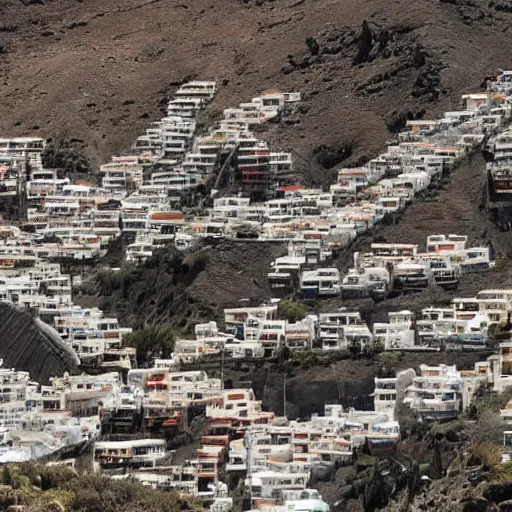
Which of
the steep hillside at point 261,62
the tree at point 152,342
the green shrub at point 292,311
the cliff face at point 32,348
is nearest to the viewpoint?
the cliff face at point 32,348

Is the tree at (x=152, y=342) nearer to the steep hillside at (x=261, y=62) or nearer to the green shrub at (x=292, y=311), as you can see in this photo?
the green shrub at (x=292, y=311)

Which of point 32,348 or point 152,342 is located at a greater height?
point 152,342

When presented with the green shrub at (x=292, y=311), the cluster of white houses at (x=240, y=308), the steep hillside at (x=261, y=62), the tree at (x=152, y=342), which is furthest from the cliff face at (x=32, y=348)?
the steep hillside at (x=261, y=62)

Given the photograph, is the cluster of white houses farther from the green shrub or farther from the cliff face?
the cliff face

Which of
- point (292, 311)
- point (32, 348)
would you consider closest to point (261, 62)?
point (32, 348)

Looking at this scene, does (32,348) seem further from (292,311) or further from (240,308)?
(292,311)

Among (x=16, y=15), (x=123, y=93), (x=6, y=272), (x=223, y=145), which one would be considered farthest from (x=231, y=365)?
(x=16, y=15)
